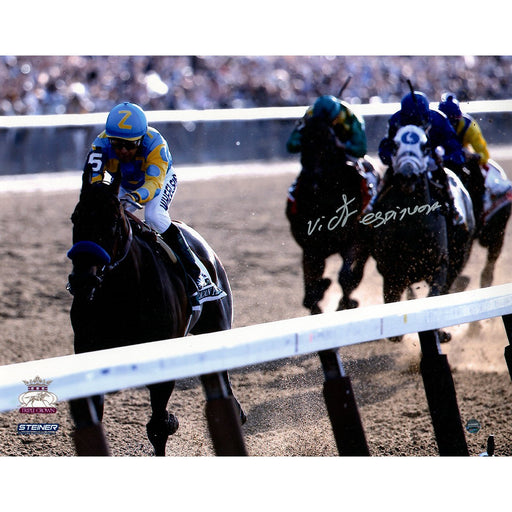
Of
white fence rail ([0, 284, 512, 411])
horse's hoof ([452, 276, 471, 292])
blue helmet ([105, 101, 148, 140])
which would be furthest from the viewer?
horse's hoof ([452, 276, 471, 292])

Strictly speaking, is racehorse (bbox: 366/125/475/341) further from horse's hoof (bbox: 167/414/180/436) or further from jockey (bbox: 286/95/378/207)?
horse's hoof (bbox: 167/414/180/436)

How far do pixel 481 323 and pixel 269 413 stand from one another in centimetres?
166

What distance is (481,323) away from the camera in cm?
403

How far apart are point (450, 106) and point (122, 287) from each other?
1420 millimetres

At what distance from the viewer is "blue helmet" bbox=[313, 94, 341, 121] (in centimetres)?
326

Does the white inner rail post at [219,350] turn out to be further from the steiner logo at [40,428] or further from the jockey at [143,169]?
the jockey at [143,169]

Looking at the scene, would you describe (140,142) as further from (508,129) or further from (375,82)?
(508,129)

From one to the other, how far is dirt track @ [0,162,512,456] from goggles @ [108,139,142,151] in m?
0.85

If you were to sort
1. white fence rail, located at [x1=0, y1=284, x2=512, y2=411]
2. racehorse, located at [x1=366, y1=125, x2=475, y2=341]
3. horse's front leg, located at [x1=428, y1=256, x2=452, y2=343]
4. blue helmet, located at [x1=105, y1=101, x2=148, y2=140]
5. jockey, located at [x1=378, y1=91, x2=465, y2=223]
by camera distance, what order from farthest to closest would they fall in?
1. horse's front leg, located at [x1=428, y1=256, x2=452, y2=343]
2. racehorse, located at [x1=366, y1=125, x2=475, y2=341]
3. jockey, located at [x1=378, y1=91, x2=465, y2=223]
4. blue helmet, located at [x1=105, y1=101, x2=148, y2=140]
5. white fence rail, located at [x1=0, y1=284, x2=512, y2=411]

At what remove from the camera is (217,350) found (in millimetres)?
1834

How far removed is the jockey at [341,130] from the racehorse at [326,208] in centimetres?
2

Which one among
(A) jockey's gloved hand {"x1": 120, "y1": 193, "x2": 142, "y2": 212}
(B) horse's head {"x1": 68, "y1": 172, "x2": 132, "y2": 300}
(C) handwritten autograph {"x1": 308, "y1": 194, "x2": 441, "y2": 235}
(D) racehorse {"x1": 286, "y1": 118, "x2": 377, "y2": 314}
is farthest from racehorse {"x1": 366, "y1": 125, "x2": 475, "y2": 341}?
(B) horse's head {"x1": 68, "y1": 172, "x2": 132, "y2": 300}

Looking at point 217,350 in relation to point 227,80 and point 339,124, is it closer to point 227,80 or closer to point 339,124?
point 227,80

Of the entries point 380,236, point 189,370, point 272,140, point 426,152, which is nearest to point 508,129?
point 426,152
